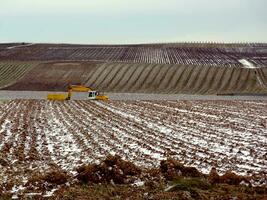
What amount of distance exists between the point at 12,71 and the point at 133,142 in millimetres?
68384

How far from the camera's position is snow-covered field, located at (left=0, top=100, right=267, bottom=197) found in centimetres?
1338

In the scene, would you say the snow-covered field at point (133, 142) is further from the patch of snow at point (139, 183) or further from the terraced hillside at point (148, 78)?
the terraced hillside at point (148, 78)

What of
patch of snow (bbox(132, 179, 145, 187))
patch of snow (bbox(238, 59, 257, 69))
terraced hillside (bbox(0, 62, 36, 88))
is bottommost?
patch of snow (bbox(132, 179, 145, 187))

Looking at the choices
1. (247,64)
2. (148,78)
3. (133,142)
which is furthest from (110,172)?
(247,64)

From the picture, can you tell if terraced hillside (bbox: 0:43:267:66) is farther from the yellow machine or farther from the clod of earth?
the clod of earth

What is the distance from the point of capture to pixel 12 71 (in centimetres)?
8275

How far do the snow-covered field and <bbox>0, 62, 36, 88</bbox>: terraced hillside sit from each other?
5135 cm

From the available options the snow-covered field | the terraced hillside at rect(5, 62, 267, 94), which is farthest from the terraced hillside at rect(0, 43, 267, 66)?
the snow-covered field

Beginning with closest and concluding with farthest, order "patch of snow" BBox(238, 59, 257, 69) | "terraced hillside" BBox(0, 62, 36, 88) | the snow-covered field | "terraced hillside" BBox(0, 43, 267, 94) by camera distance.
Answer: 1. the snow-covered field
2. "terraced hillside" BBox(0, 43, 267, 94)
3. "terraced hillside" BBox(0, 62, 36, 88)
4. "patch of snow" BBox(238, 59, 257, 69)

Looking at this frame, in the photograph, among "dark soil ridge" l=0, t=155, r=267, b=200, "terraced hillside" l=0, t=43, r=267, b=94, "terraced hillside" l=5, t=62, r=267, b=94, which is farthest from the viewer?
"terraced hillside" l=0, t=43, r=267, b=94

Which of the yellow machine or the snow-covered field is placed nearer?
the snow-covered field

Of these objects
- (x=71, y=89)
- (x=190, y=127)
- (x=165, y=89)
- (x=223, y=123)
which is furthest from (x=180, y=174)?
(x=165, y=89)

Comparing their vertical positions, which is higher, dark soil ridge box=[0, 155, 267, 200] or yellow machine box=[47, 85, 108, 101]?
yellow machine box=[47, 85, 108, 101]

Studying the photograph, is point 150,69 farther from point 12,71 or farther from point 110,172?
point 110,172
